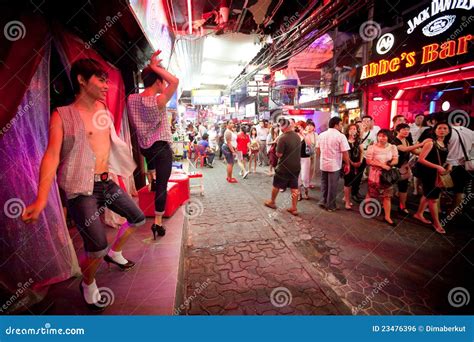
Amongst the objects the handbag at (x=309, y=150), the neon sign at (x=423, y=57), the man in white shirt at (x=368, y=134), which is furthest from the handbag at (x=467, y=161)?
the neon sign at (x=423, y=57)

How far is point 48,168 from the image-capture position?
1.88m

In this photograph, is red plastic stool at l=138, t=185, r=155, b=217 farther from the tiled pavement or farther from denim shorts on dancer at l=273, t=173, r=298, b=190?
denim shorts on dancer at l=273, t=173, r=298, b=190

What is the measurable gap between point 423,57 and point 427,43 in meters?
0.43

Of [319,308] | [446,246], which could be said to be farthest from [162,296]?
[446,246]

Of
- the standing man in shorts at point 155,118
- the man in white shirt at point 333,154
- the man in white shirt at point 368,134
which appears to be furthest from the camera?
the man in white shirt at point 368,134

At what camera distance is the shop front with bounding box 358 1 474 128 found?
261 inches

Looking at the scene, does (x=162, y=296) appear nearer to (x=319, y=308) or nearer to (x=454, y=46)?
(x=319, y=308)

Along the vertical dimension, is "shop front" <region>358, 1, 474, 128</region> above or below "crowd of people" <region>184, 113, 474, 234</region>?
above

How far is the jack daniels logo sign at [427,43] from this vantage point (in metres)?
6.50

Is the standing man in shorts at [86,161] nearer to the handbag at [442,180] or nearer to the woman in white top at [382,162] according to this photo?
the woman in white top at [382,162]

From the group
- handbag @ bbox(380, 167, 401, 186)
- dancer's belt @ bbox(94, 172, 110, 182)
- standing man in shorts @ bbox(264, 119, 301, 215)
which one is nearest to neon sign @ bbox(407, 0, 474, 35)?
handbag @ bbox(380, 167, 401, 186)

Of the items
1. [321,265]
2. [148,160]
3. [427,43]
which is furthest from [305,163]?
[427,43]

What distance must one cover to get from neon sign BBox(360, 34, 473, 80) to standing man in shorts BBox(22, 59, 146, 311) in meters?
9.19

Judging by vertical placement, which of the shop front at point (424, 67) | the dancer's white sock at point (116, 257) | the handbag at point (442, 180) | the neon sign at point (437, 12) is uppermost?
A: the neon sign at point (437, 12)
